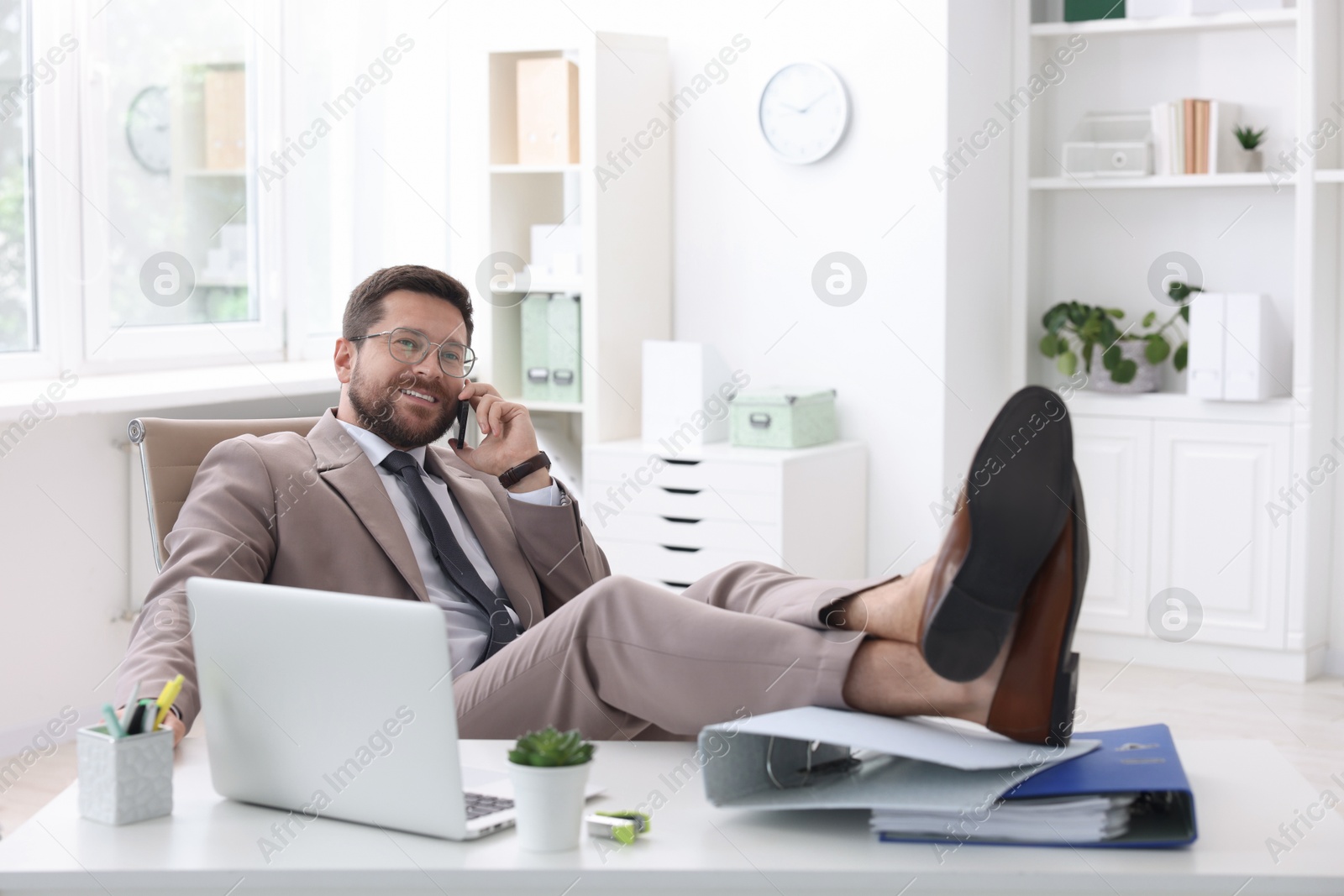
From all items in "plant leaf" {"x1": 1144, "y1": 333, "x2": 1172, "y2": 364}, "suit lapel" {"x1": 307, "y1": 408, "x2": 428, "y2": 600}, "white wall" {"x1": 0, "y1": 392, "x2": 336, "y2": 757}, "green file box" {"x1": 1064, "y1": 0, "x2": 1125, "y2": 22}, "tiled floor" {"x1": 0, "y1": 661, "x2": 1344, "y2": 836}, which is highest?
"green file box" {"x1": 1064, "y1": 0, "x2": 1125, "y2": 22}

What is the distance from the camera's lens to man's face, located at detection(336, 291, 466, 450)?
2236mm

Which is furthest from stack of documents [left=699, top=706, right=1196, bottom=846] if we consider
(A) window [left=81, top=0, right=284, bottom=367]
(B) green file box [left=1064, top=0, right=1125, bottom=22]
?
(B) green file box [left=1064, top=0, right=1125, bottom=22]

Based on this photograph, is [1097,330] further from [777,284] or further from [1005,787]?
[1005,787]

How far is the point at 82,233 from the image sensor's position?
3.60 m

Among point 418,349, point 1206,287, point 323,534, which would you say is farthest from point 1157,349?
point 323,534

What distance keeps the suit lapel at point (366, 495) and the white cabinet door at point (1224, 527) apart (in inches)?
100

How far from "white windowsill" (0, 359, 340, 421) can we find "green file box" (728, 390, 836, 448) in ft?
3.52

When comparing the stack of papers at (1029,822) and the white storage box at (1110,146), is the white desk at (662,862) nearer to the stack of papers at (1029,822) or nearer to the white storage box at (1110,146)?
the stack of papers at (1029,822)

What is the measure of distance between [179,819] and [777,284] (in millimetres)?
3009

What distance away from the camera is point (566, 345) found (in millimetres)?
4160

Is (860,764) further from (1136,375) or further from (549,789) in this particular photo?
(1136,375)

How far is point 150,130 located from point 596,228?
1192 millimetres

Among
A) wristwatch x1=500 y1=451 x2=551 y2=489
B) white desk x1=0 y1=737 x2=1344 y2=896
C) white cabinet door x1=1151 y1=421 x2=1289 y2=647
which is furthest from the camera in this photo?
white cabinet door x1=1151 y1=421 x2=1289 y2=647

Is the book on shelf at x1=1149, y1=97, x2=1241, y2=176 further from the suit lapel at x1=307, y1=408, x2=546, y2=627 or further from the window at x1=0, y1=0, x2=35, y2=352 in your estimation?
the window at x1=0, y1=0, x2=35, y2=352
